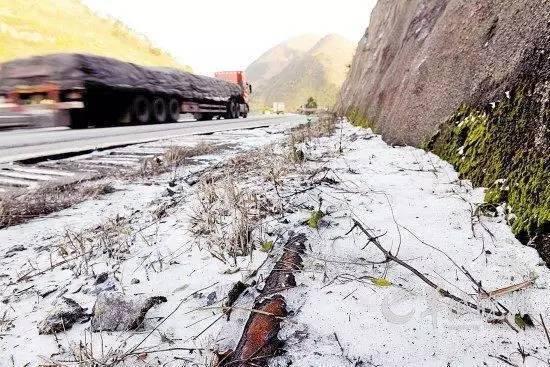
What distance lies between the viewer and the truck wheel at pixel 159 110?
14070 millimetres

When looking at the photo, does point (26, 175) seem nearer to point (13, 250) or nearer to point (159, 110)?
point (13, 250)

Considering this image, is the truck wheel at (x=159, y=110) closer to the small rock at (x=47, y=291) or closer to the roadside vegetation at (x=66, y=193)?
the roadside vegetation at (x=66, y=193)

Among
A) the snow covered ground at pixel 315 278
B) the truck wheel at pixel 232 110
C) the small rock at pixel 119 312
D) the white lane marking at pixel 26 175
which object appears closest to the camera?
the snow covered ground at pixel 315 278

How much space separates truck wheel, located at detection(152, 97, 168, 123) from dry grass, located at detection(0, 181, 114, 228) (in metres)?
10.8

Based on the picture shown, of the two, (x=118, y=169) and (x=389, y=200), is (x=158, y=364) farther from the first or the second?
(x=118, y=169)

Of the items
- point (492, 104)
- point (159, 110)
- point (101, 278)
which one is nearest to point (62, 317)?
point (101, 278)

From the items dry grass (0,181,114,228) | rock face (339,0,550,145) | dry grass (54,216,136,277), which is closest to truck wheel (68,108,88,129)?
dry grass (0,181,114,228)

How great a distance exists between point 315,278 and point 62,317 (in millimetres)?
824

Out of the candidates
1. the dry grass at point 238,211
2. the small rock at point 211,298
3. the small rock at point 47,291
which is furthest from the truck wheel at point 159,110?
the small rock at point 211,298

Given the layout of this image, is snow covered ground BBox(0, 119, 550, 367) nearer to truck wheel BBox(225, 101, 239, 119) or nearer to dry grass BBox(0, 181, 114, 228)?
dry grass BBox(0, 181, 114, 228)

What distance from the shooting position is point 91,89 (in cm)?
1085

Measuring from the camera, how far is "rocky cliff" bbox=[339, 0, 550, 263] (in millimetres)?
1593

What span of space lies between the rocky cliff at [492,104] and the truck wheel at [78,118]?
9170mm

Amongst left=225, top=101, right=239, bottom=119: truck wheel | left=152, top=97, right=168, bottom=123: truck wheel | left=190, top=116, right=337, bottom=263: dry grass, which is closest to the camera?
left=190, top=116, right=337, bottom=263: dry grass
